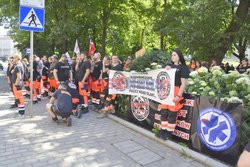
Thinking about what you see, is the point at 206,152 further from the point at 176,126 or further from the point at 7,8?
the point at 7,8

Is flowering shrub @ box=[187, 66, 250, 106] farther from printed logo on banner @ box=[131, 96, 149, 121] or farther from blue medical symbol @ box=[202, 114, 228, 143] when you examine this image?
printed logo on banner @ box=[131, 96, 149, 121]

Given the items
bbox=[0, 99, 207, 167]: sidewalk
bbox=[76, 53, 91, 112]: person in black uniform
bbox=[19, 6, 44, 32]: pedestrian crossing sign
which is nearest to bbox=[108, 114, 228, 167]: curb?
bbox=[0, 99, 207, 167]: sidewalk

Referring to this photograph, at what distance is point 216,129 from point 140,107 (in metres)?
2.45

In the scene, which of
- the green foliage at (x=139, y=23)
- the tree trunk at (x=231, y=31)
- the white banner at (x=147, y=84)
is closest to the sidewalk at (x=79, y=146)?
the white banner at (x=147, y=84)

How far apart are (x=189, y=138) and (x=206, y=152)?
0.51 meters

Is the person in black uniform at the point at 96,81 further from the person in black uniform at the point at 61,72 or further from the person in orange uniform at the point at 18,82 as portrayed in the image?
the person in orange uniform at the point at 18,82

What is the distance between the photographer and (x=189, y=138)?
5387mm

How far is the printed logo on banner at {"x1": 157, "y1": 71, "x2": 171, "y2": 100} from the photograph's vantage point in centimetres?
571

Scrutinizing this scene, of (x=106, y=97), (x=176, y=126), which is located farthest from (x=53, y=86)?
(x=176, y=126)

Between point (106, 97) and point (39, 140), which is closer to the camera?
point (39, 140)

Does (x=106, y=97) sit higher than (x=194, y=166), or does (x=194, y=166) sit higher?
(x=106, y=97)

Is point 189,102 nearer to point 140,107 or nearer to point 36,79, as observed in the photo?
point 140,107

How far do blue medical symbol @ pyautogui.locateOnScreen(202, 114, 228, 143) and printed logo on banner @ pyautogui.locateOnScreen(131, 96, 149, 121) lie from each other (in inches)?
75.4

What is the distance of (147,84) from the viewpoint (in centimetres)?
646
